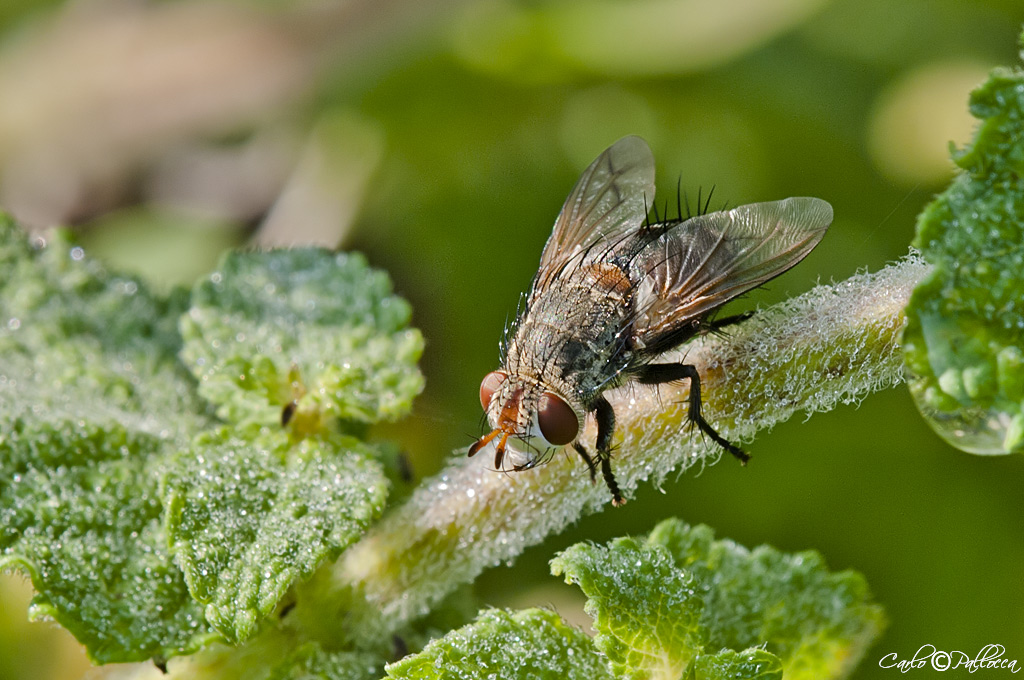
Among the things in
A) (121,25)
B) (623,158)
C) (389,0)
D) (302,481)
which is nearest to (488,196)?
(389,0)

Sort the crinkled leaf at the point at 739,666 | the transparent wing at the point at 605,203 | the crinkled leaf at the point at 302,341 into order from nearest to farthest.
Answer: the crinkled leaf at the point at 739,666 < the crinkled leaf at the point at 302,341 < the transparent wing at the point at 605,203

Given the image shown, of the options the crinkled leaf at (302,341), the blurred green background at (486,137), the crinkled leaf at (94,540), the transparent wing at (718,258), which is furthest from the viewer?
the blurred green background at (486,137)

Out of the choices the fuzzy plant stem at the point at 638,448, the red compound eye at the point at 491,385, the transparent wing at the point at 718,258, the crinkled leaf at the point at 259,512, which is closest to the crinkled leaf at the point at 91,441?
the crinkled leaf at the point at 259,512

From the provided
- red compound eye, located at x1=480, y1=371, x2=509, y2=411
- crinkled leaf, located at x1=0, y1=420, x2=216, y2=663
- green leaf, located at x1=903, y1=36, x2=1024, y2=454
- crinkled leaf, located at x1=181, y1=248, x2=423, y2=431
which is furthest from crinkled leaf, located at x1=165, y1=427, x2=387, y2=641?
green leaf, located at x1=903, y1=36, x2=1024, y2=454

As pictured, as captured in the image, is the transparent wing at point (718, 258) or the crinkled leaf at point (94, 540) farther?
the transparent wing at point (718, 258)

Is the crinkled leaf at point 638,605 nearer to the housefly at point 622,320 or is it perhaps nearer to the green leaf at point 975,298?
the housefly at point 622,320

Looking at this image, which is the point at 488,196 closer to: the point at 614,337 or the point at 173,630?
the point at 614,337

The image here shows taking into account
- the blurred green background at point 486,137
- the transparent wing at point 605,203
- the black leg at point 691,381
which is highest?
the blurred green background at point 486,137
